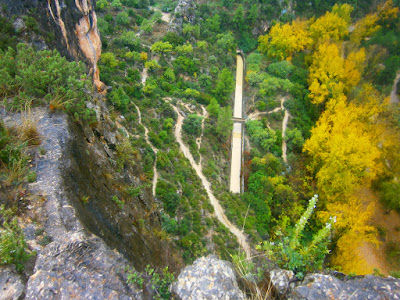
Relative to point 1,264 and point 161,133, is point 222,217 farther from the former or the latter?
point 1,264

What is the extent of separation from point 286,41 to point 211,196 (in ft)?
110

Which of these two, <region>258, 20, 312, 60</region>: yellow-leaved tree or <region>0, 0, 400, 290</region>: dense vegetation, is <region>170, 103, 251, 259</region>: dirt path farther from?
<region>258, 20, 312, 60</region>: yellow-leaved tree

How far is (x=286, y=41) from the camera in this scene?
148ft

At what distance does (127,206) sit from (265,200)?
61.4ft

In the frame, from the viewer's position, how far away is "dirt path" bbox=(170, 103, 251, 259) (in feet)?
79.4

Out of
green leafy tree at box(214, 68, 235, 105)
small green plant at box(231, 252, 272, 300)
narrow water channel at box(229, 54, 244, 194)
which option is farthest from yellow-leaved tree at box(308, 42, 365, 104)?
small green plant at box(231, 252, 272, 300)

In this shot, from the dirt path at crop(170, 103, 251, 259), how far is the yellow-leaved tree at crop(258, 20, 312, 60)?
2484cm

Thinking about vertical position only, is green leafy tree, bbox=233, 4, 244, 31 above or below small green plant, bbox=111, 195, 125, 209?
above

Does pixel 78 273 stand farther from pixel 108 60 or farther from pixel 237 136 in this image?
pixel 237 136

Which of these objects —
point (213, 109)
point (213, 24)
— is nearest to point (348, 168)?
point (213, 109)

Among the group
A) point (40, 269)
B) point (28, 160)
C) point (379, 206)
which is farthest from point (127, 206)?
point (379, 206)

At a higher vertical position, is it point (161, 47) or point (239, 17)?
point (239, 17)

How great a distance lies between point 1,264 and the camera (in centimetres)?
662

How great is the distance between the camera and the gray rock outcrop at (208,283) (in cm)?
687
